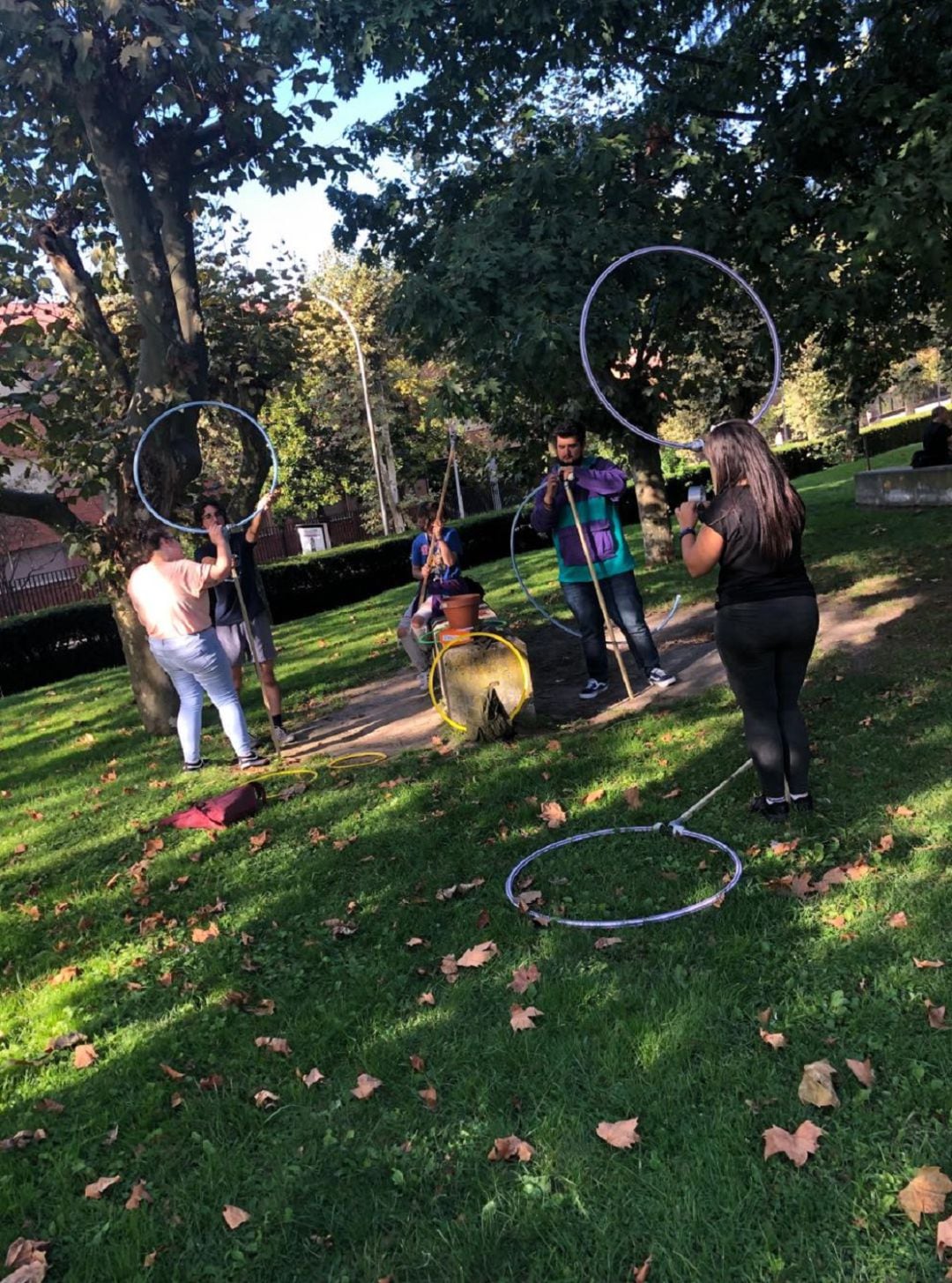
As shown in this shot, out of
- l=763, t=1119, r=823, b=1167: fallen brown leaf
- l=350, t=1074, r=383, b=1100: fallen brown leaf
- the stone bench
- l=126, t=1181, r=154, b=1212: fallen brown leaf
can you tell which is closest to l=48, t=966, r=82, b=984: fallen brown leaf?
l=126, t=1181, r=154, b=1212: fallen brown leaf

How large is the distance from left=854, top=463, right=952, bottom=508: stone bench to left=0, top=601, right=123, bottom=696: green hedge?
13786 millimetres

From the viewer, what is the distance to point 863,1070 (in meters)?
2.86


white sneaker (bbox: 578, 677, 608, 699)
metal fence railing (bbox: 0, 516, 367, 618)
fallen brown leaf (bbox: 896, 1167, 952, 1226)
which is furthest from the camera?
metal fence railing (bbox: 0, 516, 367, 618)

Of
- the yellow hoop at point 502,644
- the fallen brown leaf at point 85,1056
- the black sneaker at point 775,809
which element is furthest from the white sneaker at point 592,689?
the fallen brown leaf at point 85,1056

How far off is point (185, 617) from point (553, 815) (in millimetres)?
3062

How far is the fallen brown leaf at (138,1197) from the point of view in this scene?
112 inches

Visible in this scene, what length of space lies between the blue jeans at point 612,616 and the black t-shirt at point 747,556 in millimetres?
2582

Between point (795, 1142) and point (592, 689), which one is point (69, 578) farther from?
point (795, 1142)

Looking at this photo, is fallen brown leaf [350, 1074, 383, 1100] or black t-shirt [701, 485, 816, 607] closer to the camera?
fallen brown leaf [350, 1074, 383, 1100]

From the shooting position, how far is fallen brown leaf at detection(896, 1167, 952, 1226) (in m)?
2.38

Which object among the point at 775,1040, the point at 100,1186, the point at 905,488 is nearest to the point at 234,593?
the point at 100,1186

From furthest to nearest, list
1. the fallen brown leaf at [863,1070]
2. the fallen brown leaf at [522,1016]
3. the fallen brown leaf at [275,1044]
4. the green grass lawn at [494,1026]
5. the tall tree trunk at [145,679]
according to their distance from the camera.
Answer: the tall tree trunk at [145,679] → the fallen brown leaf at [275,1044] → the fallen brown leaf at [522,1016] → the fallen brown leaf at [863,1070] → the green grass lawn at [494,1026]

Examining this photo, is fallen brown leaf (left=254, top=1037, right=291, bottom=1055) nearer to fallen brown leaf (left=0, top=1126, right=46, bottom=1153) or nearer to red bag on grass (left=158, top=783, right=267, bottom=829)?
fallen brown leaf (left=0, top=1126, right=46, bottom=1153)

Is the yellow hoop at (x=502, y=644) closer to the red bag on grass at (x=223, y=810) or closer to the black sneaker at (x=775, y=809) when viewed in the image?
the red bag on grass at (x=223, y=810)
